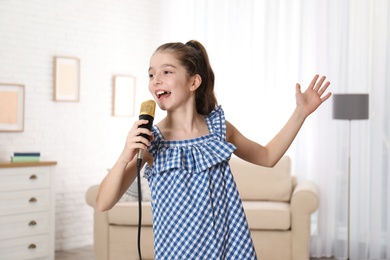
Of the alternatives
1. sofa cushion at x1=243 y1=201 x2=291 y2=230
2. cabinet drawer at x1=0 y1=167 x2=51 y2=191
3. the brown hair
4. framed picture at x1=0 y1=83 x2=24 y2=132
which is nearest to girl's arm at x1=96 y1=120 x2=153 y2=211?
the brown hair

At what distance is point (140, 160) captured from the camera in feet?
5.31

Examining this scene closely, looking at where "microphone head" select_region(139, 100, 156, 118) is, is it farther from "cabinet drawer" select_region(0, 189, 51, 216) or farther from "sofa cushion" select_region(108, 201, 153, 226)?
"cabinet drawer" select_region(0, 189, 51, 216)

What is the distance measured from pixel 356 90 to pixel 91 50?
266 centimetres

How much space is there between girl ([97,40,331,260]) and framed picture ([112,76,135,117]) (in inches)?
196

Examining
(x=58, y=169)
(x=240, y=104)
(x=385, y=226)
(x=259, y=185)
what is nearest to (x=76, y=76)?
(x=58, y=169)

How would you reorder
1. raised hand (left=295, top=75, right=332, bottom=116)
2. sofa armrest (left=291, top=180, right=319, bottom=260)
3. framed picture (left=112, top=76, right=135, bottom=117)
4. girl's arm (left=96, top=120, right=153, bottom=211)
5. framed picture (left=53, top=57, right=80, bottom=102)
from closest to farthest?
girl's arm (left=96, top=120, right=153, bottom=211), raised hand (left=295, top=75, right=332, bottom=116), sofa armrest (left=291, top=180, right=319, bottom=260), framed picture (left=53, top=57, right=80, bottom=102), framed picture (left=112, top=76, right=135, bottom=117)

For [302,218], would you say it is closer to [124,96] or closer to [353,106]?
[353,106]

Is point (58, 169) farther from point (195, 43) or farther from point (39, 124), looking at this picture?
point (195, 43)

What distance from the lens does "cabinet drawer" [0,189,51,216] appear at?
5145 millimetres

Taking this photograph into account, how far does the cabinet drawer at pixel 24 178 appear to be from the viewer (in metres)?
5.13

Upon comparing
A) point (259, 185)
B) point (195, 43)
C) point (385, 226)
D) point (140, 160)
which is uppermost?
point (195, 43)

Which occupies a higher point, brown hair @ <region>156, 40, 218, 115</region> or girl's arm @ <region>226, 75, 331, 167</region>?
brown hair @ <region>156, 40, 218, 115</region>

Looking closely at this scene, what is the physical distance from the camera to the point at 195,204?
5.54ft

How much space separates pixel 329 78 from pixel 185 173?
456 cm
